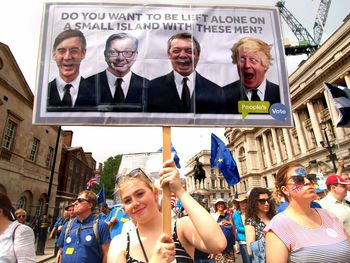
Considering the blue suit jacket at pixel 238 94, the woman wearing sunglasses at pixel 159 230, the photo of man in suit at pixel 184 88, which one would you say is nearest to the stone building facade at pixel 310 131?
the blue suit jacket at pixel 238 94

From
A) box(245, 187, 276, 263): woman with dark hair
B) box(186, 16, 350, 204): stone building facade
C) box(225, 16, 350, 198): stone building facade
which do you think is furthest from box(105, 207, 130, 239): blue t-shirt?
box(225, 16, 350, 198): stone building facade

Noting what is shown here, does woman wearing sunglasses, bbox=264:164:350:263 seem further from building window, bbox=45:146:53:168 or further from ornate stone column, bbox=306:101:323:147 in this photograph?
ornate stone column, bbox=306:101:323:147

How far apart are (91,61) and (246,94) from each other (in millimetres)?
1508

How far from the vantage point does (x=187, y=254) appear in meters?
1.81

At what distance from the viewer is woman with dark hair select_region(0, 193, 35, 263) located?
2750 millimetres

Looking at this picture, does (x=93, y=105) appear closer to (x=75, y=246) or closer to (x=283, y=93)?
(x=283, y=93)

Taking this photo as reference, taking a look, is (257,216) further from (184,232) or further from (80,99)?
(80,99)

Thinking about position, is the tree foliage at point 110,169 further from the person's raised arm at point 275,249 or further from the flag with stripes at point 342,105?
the person's raised arm at point 275,249

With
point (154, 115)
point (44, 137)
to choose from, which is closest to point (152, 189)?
point (154, 115)

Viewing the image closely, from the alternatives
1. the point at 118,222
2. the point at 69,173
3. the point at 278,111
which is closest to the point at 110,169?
the point at 69,173

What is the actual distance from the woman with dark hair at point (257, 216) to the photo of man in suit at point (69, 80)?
11.6 feet

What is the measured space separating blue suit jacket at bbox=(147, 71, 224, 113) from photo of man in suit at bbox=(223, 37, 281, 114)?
0.38 feet

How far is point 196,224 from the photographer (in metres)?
1.61

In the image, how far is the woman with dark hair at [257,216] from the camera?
14.3 feet
